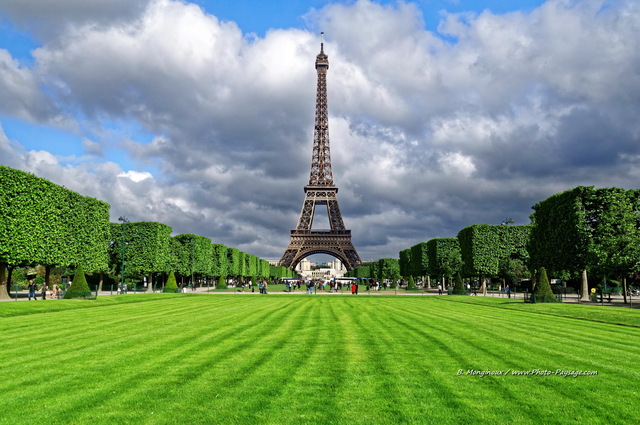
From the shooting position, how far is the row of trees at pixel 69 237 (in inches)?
1394

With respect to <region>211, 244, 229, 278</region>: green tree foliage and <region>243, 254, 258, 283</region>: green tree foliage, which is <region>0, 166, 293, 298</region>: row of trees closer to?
<region>211, 244, 229, 278</region>: green tree foliage

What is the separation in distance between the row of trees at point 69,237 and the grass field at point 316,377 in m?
24.4

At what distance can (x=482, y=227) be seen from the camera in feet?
205

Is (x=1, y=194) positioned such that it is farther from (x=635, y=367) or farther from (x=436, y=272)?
(x=436, y=272)

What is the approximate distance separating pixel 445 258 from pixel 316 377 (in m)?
68.1

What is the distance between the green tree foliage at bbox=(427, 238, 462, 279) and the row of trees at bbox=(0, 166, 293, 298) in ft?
123

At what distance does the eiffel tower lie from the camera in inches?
4301

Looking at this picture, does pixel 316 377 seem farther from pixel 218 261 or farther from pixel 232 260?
pixel 232 260

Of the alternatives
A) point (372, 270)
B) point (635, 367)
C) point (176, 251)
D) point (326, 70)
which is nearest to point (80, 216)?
point (176, 251)

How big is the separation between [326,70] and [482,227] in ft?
242

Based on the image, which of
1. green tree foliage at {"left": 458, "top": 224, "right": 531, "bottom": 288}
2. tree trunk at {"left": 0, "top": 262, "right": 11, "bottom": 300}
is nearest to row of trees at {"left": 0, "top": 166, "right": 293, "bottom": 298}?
tree trunk at {"left": 0, "top": 262, "right": 11, "bottom": 300}

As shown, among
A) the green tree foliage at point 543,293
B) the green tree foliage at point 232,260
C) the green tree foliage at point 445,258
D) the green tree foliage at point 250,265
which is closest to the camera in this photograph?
the green tree foliage at point 543,293

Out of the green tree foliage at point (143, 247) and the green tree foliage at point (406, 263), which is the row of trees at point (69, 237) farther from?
the green tree foliage at point (406, 263)

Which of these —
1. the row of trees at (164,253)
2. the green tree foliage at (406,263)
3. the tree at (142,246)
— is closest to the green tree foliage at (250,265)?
the row of trees at (164,253)
